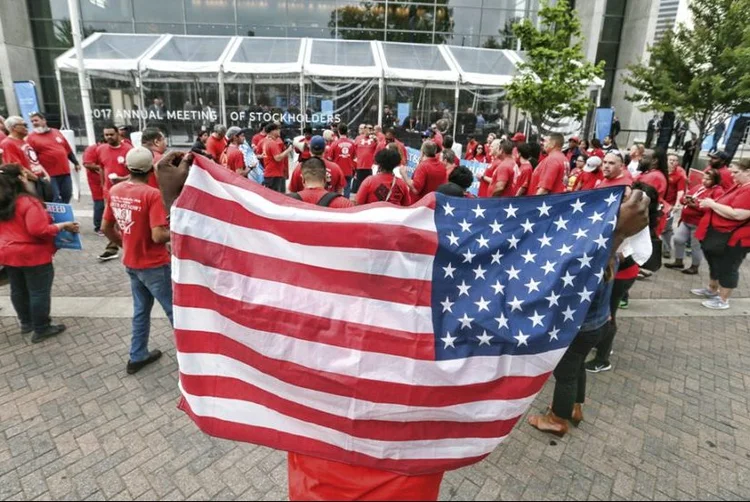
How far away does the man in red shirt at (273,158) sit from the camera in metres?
10.5

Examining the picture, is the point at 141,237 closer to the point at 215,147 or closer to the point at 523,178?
the point at 523,178

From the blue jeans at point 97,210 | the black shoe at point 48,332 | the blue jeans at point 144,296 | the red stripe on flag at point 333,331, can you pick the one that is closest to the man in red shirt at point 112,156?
the blue jeans at point 97,210

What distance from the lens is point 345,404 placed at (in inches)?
90.7

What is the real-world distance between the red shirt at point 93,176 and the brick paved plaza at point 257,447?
3.40 meters

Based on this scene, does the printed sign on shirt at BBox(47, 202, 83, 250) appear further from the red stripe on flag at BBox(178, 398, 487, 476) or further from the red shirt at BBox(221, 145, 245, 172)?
the red shirt at BBox(221, 145, 245, 172)

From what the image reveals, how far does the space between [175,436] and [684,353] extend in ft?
17.8

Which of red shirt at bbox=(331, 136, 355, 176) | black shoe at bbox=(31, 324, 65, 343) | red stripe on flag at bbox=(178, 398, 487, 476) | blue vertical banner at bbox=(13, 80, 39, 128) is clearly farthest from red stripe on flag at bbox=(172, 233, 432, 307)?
blue vertical banner at bbox=(13, 80, 39, 128)

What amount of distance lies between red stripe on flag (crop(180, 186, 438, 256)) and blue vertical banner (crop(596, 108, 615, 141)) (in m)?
22.4

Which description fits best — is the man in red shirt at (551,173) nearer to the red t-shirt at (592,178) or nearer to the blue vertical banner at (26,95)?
the red t-shirt at (592,178)

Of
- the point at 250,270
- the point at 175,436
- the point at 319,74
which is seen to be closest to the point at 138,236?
the point at 175,436

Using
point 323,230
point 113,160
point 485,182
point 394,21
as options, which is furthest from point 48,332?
point 394,21

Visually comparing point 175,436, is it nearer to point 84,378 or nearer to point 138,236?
point 84,378

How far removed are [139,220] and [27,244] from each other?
1558 millimetres

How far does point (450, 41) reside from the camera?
25266 millimetres
